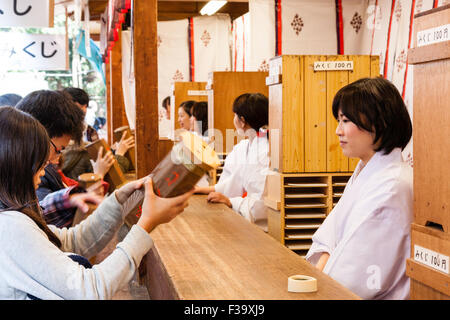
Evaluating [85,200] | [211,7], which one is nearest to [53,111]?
[85,200]

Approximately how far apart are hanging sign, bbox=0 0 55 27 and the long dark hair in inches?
123

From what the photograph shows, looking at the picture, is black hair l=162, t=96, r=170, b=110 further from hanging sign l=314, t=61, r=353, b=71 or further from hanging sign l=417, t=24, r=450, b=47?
hanging sign l=417, t=24, r=450, b=47

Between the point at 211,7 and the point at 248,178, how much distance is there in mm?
3499

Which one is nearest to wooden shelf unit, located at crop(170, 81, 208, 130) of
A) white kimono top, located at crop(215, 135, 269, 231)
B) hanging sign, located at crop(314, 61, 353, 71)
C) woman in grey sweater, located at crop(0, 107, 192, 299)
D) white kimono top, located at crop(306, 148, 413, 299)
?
white kimono top, located at crop(215, 135, 269, 231)

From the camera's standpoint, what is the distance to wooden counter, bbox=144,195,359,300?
1.54 metres

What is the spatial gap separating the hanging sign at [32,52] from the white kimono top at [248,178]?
2183 mm

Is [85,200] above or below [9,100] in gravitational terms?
below

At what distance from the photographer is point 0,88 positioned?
35.3ft

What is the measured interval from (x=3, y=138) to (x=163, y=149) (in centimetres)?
420

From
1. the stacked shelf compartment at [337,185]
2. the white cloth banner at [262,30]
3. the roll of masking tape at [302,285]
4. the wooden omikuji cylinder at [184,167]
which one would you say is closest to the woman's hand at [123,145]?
the white cloth banner at [262,30]

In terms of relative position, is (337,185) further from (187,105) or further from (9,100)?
(187,105)

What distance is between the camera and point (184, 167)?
4.54ft

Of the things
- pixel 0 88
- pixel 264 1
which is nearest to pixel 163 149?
pixel 264 1
